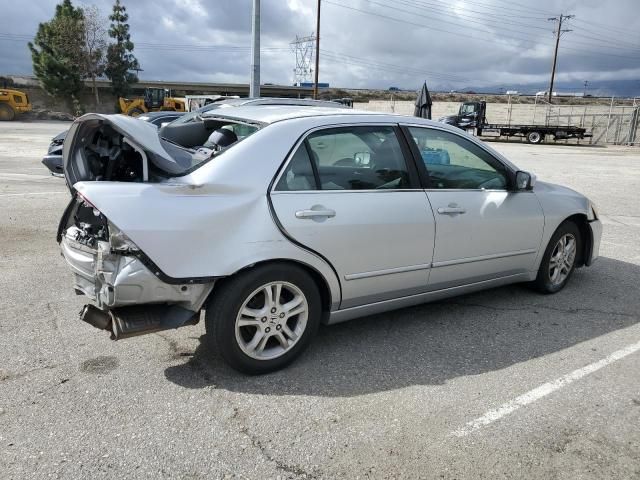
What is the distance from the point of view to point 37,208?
7984 millimetres

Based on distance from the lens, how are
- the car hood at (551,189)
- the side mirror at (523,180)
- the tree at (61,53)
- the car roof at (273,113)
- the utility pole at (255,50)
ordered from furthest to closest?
the tree at (61,53), the utility pole at (255,50), the car hood at (551,189), the side mirror at (523,180), the car roof at (273,113)

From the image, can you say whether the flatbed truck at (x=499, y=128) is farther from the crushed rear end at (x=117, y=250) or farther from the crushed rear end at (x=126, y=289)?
the crushed rear end at (x=126, y=289)

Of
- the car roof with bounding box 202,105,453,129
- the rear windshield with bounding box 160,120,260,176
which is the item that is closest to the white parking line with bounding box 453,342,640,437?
the car roof with bounding box 202,105,453,129

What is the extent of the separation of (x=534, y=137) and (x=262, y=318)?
36.9 metres

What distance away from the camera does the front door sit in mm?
3855

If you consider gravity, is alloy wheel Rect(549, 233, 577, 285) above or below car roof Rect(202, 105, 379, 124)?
below

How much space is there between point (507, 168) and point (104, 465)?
3605 mm

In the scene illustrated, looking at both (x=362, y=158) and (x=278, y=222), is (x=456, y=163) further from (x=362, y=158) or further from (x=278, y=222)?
(x=278, y=222)

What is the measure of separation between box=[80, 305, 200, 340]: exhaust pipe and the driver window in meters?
2.03

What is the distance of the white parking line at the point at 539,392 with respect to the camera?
2814mm

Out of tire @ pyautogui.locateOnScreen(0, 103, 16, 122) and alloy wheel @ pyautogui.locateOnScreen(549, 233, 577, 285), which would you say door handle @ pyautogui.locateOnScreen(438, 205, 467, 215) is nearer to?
alloy wheel @ pyautogui.locateOnScreen(549, 233, 577, 285)

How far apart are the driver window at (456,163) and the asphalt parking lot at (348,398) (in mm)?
1108

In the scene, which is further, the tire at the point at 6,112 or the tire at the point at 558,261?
the tire at the point at 6,112

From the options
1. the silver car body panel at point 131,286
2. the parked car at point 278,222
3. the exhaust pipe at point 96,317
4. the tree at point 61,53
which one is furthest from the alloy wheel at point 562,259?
the tree at point 61,53
